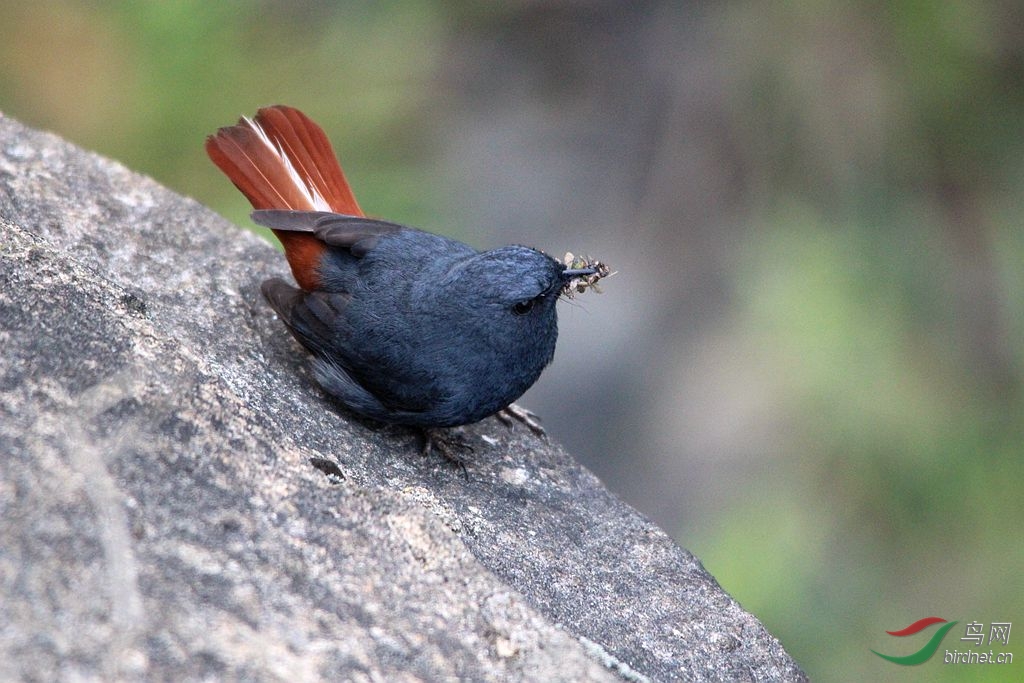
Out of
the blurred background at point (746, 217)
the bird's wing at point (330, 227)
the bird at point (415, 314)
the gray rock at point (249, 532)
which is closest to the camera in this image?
the gray rock at point (249, 532)

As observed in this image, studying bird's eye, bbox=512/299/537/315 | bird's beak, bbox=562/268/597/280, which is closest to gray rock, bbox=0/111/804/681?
bird's eye, bbox=512/299/537/315

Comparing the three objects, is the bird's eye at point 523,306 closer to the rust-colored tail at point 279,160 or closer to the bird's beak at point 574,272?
the bird's beak at point 574,272

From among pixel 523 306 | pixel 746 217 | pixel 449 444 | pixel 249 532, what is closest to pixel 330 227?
pixel 523 306

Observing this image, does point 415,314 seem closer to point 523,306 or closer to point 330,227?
point 523,306

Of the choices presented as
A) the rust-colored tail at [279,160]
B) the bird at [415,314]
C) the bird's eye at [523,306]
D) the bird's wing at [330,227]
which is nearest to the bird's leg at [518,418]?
→ the bird at [415,314]

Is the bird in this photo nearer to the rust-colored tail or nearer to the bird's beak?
the bird's beak

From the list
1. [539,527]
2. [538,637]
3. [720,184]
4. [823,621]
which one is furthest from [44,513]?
[720,184]
